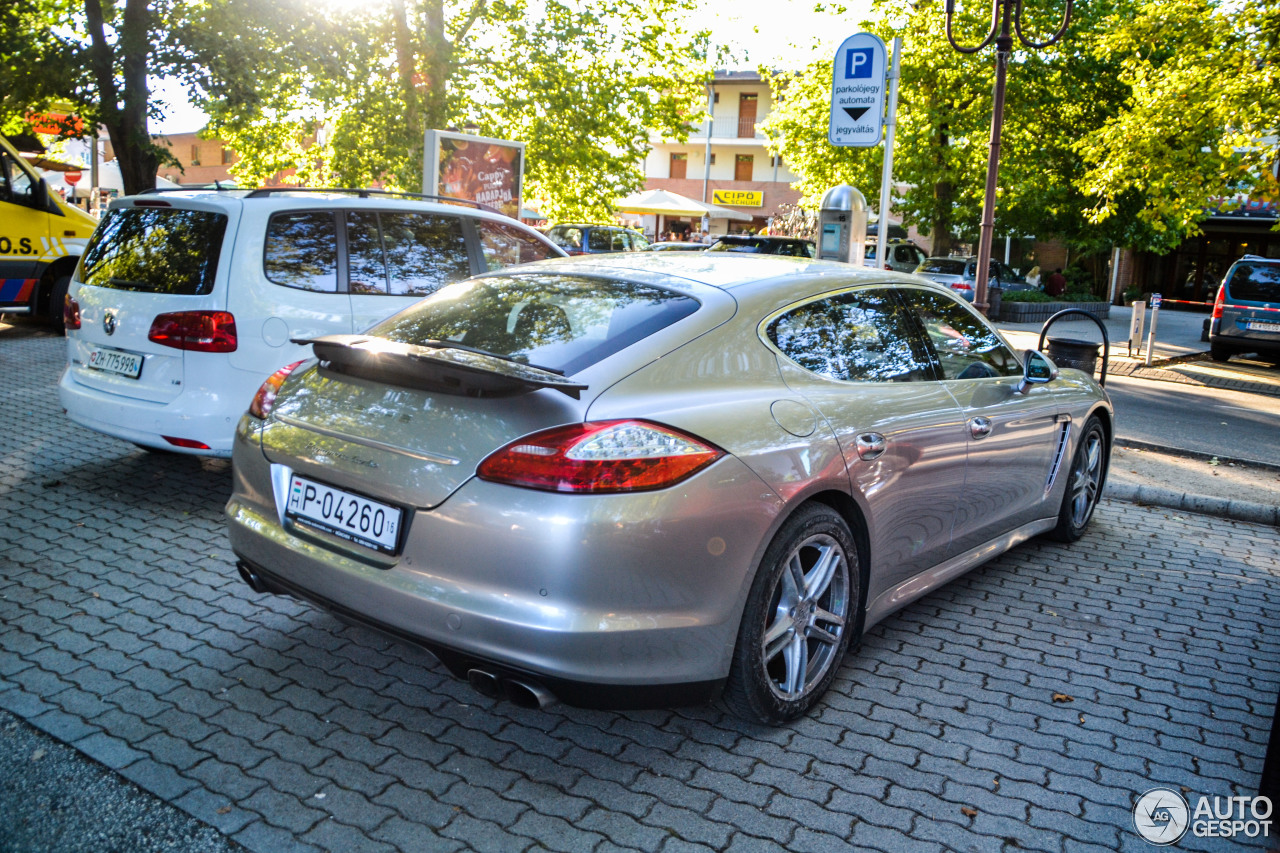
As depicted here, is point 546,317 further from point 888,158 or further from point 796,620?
point 888,158

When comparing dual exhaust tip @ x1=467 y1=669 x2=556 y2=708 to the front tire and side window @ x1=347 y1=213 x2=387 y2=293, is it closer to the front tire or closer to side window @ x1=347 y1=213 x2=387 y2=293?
the front tire

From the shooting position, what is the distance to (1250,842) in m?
2.92

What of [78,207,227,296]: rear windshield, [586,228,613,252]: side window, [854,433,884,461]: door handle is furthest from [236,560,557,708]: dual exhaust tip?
[586,228,613,252]: side window

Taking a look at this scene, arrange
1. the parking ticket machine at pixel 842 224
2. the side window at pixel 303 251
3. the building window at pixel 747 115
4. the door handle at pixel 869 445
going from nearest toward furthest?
the door handle at pixel 869 445, the side window at pixel 303 251, the parking ticket machine at pixel 842 224, the building window at pixel 747 115

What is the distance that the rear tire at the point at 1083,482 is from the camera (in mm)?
5602

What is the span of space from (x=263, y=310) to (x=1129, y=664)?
464cm

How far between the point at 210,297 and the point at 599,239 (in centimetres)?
2009

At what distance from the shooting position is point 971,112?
1009 inches

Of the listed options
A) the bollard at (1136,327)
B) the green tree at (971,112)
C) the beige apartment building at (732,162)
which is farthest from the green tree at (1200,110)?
the beige apartment building at (732,162)

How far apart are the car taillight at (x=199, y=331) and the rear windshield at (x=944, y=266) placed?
895 inches

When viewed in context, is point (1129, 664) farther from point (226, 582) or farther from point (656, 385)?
point (226, 582)

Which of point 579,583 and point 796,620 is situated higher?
point 579,583

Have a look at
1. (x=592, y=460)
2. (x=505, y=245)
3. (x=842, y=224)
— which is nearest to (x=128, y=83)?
(x=842, y=224)

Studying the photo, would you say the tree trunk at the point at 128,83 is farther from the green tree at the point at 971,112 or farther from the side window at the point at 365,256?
the green tree at the point at 971,112
